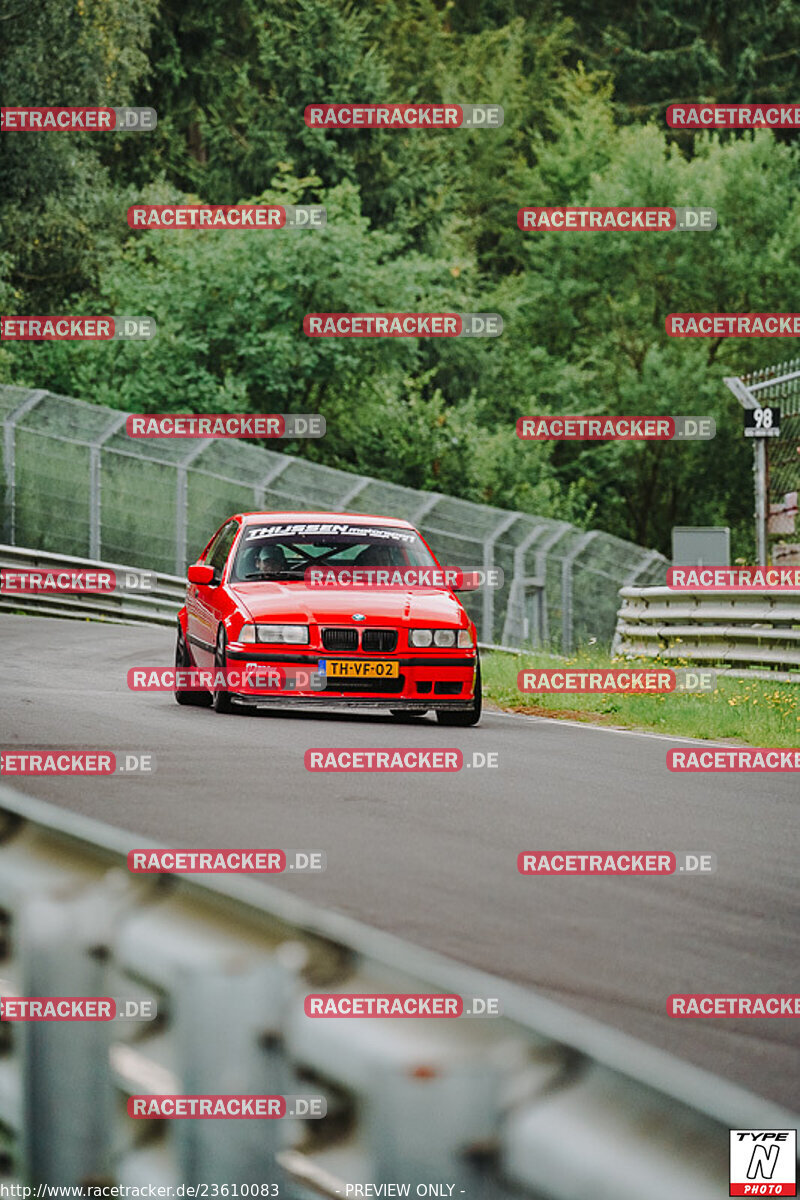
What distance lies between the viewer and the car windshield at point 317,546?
1572 cm

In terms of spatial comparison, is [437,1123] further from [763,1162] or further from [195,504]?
[195,504]

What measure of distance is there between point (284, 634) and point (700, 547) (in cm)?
848

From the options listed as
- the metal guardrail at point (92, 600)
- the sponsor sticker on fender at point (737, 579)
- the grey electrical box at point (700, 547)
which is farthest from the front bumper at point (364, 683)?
the metal guardrail at point (92, 600)

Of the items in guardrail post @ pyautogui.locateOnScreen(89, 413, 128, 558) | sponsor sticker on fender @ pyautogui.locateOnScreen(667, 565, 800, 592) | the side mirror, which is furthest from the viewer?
guardrail post @ pyautogui.locateOnScreen(89, 413, 128, 558)

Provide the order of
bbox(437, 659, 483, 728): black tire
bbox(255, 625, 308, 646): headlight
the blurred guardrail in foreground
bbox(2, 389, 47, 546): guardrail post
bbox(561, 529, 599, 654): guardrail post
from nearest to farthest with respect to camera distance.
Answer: bbox(255, 625, 308, 646): headlight
bbox(437, 659, 483, 728): black tire
bbox(561, 529, 599, 654): guardrail post
the blurred guardrail in foreground
bbox(2, 389, 47, 546): guardrail post

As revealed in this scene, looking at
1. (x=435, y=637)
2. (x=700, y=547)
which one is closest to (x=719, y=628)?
(x=700, y=547)

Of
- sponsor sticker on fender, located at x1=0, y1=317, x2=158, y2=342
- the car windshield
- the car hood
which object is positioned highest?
sponsor sticker on fender, located at x1=0, y1=317, x2=158, y2=342

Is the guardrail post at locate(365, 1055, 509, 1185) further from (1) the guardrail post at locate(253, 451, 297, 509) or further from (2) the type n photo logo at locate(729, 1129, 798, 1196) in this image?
(1) the guardrail post at locate(253, 451, 297, 509)

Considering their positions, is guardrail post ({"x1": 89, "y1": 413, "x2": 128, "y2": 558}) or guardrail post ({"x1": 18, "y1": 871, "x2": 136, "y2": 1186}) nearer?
guardrail post ({"x1": 18, "y1": 871, "x2": 136, "y2": 1186})

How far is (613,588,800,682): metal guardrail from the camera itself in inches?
680

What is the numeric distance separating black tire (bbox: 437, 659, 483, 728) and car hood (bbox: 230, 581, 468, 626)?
486 mm

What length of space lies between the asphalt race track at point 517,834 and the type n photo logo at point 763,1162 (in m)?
2.49

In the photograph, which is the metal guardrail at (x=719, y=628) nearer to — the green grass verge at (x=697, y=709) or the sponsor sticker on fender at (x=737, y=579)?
the sponsor sticker on fender at (x=737, y=579)

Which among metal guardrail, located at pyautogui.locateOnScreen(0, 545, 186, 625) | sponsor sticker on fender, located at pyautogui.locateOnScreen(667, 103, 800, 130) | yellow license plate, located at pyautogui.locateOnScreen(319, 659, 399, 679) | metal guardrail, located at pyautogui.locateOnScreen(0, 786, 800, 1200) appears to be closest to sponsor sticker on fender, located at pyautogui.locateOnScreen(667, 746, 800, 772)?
yellow license plate, located at pyautogui.locateOnScreen(319, 659, 399, 679)
